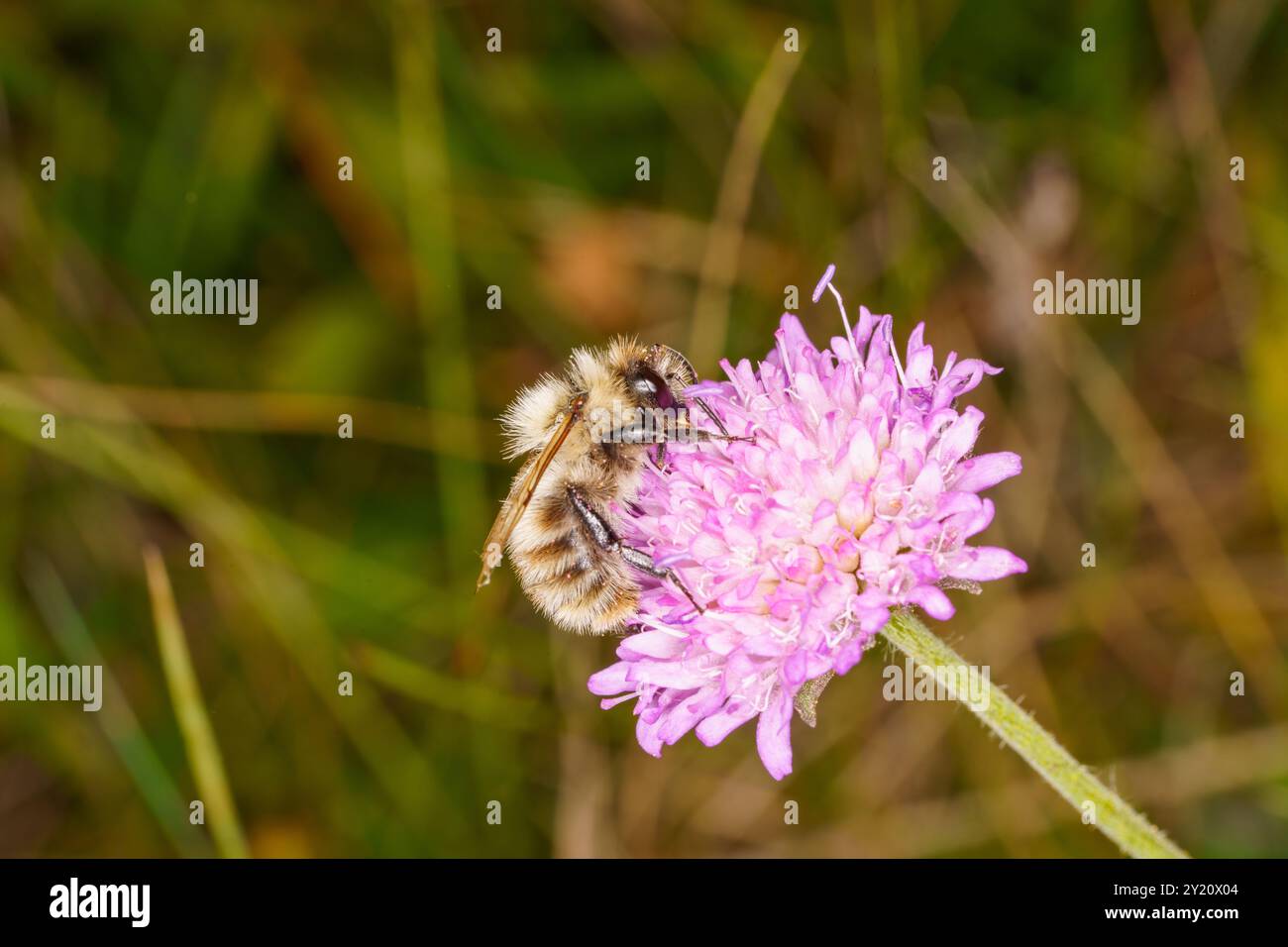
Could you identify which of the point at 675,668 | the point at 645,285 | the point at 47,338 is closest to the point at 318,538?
the point at 47,338

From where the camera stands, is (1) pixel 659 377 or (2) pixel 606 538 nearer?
(2) pixel 606 538

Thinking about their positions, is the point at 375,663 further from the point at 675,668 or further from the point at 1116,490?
the point at 1116,490

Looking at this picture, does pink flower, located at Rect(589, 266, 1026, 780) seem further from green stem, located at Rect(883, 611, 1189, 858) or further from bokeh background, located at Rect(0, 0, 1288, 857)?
bokeh background, located at Rect(0, 0, 1288, 857)

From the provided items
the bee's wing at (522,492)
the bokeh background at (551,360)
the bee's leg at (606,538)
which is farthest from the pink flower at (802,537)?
the bokeh background at (551,360)

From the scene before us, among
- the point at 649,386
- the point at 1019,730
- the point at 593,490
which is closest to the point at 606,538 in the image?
the point at 593,490

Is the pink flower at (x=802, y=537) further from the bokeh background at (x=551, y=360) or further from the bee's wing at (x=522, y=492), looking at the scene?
the bokeh background at (x=551, y=360)

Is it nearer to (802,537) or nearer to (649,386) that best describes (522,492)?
(649,386)
